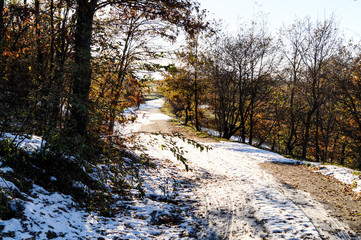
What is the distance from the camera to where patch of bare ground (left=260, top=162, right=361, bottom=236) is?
20.4 feet

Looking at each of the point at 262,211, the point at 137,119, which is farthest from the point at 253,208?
the point at 137,119

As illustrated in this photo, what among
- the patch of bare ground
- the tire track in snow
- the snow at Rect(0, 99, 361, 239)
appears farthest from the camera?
the patch of bare ground

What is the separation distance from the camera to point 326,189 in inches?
333

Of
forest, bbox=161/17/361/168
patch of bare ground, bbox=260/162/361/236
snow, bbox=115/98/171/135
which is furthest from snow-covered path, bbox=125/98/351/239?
forest, bbox=161/17/361/168

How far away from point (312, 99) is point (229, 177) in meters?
16.5

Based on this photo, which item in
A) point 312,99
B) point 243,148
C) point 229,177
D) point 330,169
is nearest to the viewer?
point 229,177

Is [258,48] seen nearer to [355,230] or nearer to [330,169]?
[330,169]

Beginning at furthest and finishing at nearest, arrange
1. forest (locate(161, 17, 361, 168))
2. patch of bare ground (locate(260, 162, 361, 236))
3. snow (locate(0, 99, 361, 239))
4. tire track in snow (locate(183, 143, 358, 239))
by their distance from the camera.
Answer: forest (locate(161, 17, 361, 168)) < patch of bare ground (locate(260, 162, 361, 236)) < tire track in snow (locate(183, 143, 358, 239)) < snow (locate(0, 99, 361, 239))

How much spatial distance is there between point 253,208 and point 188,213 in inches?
78.7

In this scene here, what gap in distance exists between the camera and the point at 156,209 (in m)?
6.27

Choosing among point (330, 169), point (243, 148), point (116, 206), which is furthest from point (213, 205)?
point (243, 148)

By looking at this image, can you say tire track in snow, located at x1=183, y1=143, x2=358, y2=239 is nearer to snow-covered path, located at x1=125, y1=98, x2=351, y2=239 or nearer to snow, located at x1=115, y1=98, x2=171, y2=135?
snow-covered path, located at x1=125, y1=98, x2=351, y2=239

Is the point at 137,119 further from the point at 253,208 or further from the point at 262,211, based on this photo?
the point at 262,211

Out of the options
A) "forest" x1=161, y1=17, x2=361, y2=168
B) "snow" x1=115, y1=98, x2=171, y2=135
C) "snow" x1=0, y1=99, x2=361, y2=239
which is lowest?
"snow" x1=0, y1=99, x2=361, y2=239
